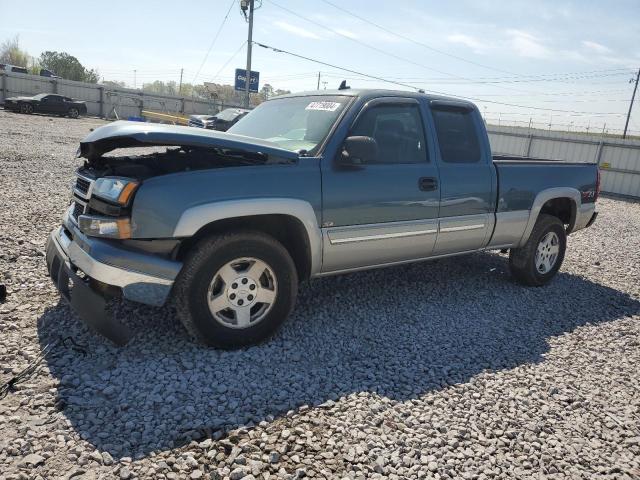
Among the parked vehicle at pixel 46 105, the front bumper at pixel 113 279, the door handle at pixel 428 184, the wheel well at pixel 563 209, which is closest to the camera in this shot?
the front bumper at pixel 113 279

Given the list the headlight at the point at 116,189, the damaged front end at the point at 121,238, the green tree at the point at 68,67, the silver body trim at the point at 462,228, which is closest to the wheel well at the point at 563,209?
the silver body trim at the point at 462,228

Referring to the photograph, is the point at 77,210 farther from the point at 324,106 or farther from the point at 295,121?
the point at 324,106

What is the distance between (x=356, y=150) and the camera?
144 inches

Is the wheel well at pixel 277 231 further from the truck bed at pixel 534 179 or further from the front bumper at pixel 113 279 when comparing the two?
the truck bed at pixel 534 179

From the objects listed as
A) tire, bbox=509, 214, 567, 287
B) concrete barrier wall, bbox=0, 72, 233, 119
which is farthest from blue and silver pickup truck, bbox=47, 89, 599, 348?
concrete barrier wall, bbox=0, 72, 233, 119

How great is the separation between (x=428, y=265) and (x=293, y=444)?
3915mm

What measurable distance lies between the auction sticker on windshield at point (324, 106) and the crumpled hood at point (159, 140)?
2.55 feet

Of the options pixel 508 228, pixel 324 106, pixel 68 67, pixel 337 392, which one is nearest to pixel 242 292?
pixel 337 392

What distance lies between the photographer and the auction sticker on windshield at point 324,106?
412cm

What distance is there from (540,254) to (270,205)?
12.3 feet

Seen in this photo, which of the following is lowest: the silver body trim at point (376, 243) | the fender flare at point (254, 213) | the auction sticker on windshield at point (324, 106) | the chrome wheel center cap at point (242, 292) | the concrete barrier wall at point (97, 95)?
the chrome wheel center cap at point (242, 292)

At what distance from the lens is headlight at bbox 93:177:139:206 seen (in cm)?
306

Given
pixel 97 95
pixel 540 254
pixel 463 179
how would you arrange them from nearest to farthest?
pixel 463 179 → pixel 540 254 → pixel 97 95

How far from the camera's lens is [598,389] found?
350 cm
